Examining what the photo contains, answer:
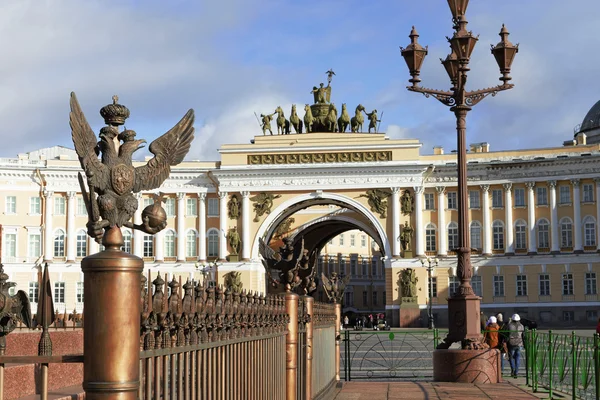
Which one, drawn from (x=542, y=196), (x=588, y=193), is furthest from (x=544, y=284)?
(x=588, y=193)

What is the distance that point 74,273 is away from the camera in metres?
60.1

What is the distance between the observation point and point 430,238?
194ft

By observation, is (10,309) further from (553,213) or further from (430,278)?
(553,213)

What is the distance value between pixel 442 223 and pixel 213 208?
45.2 feet

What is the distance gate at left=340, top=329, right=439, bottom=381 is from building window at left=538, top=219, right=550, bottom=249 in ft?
86.6

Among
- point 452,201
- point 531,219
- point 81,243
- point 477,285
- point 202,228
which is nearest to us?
point 531,219

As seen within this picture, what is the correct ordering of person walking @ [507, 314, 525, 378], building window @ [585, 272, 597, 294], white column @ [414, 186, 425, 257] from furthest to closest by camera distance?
white column @ [414, 186, 425, 257], building window @ [585, 272, 597, 294], person walking @ [507, 314, 525, 378]

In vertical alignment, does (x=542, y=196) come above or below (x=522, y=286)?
above

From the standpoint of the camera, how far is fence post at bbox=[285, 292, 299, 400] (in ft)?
30.1

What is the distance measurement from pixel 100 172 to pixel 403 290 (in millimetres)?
53693

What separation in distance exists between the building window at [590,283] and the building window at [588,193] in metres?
4.15

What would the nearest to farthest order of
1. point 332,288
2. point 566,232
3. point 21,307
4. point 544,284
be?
point 21,307 → point 332,288 → point 544,284 → point 566,232

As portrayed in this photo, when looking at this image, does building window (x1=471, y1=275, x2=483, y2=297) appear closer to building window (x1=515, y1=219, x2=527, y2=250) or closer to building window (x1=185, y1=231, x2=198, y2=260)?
building window (x1=515, y1=219, x2=527, y2=250)

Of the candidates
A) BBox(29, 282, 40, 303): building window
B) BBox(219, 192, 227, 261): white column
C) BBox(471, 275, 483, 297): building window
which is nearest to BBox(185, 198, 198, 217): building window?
BBox(219, 192, 227, 261): white column
